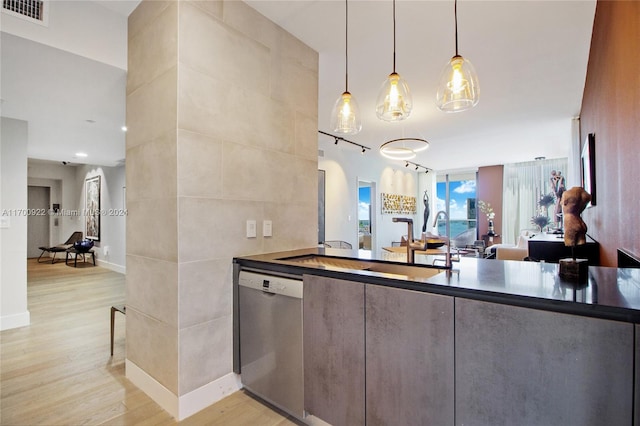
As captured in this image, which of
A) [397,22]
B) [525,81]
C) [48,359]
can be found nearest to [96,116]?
[48,359]

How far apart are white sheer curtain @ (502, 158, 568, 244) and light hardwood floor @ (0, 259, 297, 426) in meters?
9.30

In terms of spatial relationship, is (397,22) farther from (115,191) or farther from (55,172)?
(55,172)

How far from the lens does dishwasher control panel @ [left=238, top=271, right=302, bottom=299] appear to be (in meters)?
1.72

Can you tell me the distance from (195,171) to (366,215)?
240 inches

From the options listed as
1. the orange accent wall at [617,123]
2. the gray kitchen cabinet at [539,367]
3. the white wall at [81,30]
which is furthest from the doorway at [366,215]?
the gray kitchen cabinet at [539,367]

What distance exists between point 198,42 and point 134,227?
1.35 meters

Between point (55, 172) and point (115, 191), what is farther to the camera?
point (55, 172)

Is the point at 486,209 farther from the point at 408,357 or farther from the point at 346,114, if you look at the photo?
the point at 408,357

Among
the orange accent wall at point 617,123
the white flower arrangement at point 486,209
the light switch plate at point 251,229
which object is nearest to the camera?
the orange accent wall at point 617,123

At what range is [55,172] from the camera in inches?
324

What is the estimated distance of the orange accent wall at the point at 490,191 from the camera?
30.2 feet

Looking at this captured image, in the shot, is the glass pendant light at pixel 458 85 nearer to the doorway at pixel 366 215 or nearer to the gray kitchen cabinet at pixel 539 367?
the gray kitchen cabinet at pixel 539 367

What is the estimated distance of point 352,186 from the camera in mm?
6801

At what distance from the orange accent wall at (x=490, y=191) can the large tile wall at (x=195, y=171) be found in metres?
8.73
